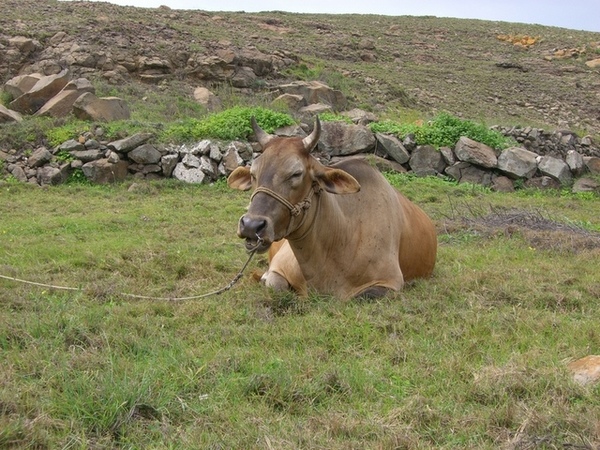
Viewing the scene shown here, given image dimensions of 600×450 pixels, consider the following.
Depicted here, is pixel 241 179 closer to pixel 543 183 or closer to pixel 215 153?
pixel 215 153

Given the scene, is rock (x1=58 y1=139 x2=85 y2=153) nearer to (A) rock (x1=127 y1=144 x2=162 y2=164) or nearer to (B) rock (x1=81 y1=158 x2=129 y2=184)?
(B) rock (x1=81 y1=158 x2=129 y2=184)

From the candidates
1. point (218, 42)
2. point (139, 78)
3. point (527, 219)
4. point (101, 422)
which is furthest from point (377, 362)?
point (218, 42)

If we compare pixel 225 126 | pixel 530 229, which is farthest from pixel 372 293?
pixel 225 126

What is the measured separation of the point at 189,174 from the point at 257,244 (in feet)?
28.8

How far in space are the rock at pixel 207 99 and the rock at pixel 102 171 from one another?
539 centimetres

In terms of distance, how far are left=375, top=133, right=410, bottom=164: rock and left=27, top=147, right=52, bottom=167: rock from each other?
686 centimetres

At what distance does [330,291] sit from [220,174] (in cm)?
835

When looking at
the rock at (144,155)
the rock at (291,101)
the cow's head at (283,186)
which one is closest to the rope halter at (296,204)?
the cow's head at (283,186)

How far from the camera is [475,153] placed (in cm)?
1455

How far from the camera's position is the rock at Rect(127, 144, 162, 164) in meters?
13.2

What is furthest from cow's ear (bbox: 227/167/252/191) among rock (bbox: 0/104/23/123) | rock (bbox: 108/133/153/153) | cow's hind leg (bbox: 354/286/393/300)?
rock (bbox: 0/104/23/123)

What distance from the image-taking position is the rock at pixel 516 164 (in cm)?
1448

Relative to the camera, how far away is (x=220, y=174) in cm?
1341

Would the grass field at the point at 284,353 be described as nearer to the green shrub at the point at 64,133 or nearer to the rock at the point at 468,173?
the green shrub at the point at 64,133
